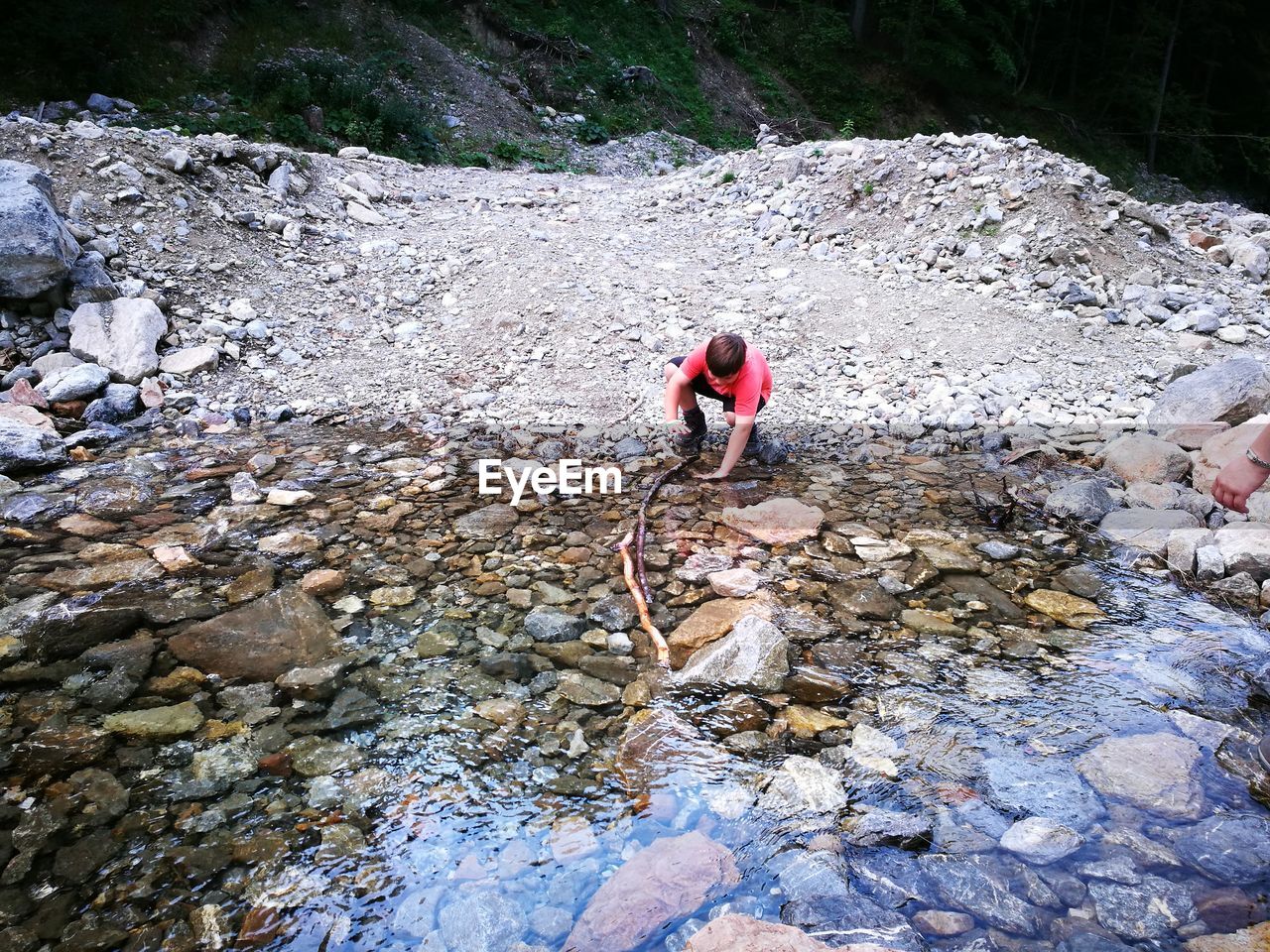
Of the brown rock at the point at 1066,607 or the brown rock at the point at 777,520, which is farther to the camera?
the brown rock at the point at 777,520

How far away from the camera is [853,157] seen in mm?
9031

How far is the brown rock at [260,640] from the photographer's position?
9.28 feet

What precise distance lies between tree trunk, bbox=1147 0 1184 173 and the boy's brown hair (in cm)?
2585

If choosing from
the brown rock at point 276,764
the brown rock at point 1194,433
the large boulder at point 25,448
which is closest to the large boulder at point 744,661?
the brown rock at point 276,764

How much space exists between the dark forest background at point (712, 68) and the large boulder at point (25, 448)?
7.46m

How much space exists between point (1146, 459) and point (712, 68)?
18509mm

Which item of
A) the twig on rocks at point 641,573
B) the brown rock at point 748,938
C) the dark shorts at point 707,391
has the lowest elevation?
the brown rock at point 748,938

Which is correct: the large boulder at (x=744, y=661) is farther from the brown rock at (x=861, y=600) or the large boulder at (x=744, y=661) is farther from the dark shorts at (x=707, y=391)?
the dark shorts at (x=707, y=391)

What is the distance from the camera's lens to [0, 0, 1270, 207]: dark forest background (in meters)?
11.2

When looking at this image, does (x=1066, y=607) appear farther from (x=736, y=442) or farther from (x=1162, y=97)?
(x=1162, y=97)

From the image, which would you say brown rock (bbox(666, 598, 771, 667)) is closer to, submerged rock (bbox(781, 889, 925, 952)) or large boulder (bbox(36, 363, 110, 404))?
submerged rock (bbox(781, 889, 925, 952))

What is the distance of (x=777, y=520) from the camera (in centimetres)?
415

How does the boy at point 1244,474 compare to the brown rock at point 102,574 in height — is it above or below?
above

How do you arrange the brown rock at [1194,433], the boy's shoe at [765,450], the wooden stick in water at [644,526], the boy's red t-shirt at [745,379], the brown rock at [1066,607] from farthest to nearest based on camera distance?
the boy's shoe at [765,450] → the brown rock at [1194,433] → the boy's red t-shirt at [745,379] → the wooden stick in water at [644,526] → the brown rock at [1066,607]
